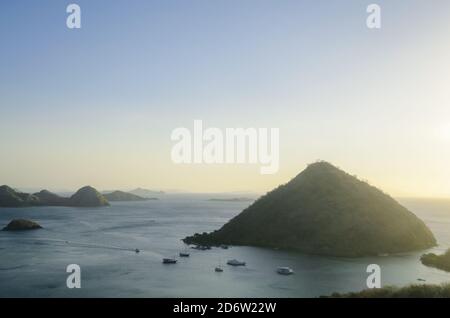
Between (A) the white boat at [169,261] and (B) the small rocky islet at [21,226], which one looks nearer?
(A) the white boat at [169,261]

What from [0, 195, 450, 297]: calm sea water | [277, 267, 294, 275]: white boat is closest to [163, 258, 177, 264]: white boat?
[0, 195, 450, 297]: calm sea water

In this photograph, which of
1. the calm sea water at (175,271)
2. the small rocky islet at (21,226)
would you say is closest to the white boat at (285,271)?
the calm sea water at (175,271)

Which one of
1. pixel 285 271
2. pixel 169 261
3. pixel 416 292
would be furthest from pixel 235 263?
pixel 416 292

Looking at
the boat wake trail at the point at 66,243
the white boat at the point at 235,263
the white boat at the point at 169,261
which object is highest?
the white boat at the point at 235,263

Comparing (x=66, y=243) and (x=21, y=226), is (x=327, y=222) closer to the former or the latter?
(x=66, y=243)

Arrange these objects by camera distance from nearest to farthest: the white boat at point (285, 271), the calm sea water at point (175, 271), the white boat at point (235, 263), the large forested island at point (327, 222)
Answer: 1. the calm sea water at point (175, 271)
2. the white boat at point (285, 271)
3. the white boat at point (235, 263)
4. the large forested island at point (327, 222)

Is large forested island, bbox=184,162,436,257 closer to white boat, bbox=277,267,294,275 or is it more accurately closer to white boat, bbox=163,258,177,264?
white boat, bbox=277,267,294,275

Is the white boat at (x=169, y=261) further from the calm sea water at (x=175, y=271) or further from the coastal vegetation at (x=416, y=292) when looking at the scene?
the coastal vegetation at (x=416, y=292)
